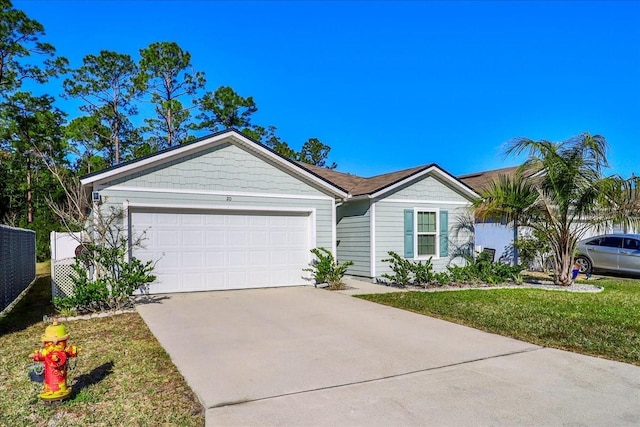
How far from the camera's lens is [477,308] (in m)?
8.33

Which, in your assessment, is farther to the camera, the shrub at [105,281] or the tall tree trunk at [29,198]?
the tall tree trunk at [29,198]

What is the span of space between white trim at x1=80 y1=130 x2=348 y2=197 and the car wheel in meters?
9.39

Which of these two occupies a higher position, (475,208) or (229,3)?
(229,3)

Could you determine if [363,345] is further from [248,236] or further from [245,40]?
[245,40]

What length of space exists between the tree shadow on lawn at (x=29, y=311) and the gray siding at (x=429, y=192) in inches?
352

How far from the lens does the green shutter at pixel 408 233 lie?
12.7m

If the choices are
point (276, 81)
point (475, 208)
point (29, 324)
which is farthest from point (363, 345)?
point (276, 81)

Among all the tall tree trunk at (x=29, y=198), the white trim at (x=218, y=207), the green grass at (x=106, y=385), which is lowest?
the green grass at (x=106, y=385)

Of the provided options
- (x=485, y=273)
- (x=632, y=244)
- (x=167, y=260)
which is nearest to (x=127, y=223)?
(x=167, y=260)

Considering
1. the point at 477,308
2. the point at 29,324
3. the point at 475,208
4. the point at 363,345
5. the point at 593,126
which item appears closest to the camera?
the point at 363,345

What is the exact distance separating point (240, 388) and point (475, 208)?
10390 millimetres

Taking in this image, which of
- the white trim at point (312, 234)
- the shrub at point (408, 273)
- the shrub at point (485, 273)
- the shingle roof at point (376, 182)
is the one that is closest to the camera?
the shrub at point (408, 273)

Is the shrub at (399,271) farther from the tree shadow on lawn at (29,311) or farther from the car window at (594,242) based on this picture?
the tree shadow on lawn at (29,311)

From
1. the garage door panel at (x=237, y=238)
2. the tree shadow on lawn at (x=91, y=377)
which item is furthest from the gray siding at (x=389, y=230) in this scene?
the tree shadow on lawn at (x=91, y=377)
